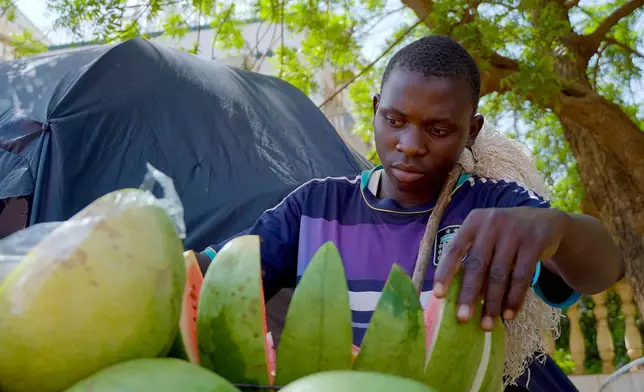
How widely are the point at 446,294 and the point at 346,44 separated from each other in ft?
16.0

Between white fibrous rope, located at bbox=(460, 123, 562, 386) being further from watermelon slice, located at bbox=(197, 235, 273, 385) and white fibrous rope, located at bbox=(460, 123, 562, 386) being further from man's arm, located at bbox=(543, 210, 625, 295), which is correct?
watermelon slice, located at bbox=(197, 235, 273, 385)

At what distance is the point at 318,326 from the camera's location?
0.71 meters

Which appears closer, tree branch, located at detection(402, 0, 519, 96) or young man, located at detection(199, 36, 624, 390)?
young man, located at detection(199, 36, 624, 390)

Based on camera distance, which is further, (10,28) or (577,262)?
(10,28)

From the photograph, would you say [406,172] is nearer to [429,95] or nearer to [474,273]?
[429,95]

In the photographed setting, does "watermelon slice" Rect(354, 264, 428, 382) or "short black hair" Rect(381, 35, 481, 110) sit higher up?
"short black hair" Rect(381, 35, 481, 110)

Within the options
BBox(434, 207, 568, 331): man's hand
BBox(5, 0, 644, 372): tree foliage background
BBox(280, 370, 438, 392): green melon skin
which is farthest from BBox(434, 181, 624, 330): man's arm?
BBox(5, 0, 644, 372): tree foliage background

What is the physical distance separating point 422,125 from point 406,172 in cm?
12

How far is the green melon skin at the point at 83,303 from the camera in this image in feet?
1.93

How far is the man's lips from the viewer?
1.59 m

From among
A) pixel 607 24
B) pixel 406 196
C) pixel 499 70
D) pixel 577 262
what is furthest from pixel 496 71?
pixel 577 262

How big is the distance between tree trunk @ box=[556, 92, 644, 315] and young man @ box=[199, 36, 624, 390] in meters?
2.52

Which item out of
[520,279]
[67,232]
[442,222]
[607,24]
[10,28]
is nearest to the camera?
[67,232]

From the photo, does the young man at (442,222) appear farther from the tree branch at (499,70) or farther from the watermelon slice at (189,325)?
the tree branch at (499,70)
